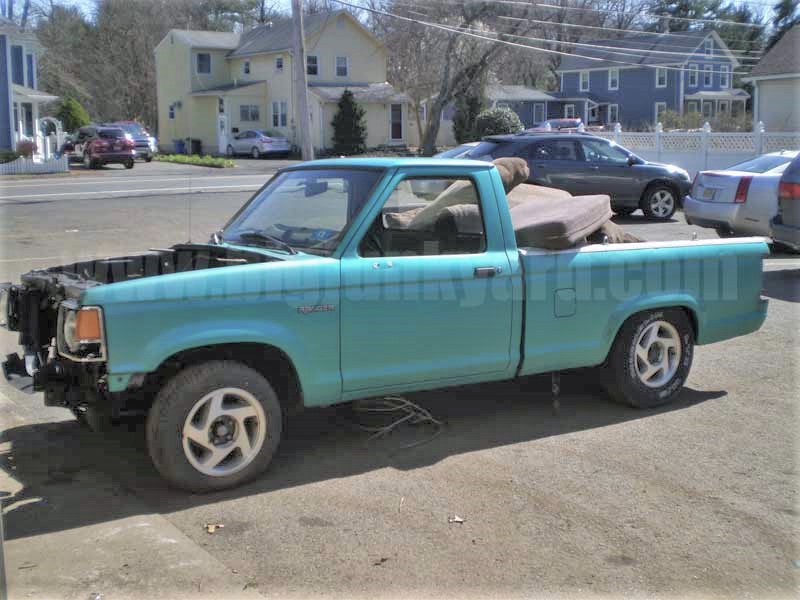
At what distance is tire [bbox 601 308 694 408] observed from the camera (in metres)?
6.24

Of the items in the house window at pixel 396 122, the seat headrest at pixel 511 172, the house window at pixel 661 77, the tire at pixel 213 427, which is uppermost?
the house window at pixel 661 77

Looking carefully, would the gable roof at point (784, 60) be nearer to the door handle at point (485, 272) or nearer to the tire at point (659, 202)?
the tire at point (659, 202)

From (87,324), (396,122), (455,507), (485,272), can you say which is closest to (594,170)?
(485,272)

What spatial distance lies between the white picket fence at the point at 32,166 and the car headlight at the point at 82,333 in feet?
105

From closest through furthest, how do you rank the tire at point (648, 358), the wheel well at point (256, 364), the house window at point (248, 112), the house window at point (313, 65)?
the wheel well at point (256, 364), the tire at point (648, 358), the house window at point (313, 65), the house window at point (248, 112)

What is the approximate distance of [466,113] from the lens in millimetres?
49750

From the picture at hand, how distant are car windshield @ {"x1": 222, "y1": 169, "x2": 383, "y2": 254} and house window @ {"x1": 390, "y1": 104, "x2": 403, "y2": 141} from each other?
48.3 m

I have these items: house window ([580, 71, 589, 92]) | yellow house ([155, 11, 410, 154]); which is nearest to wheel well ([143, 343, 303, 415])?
yellow house ([155, 11, 410, 154])

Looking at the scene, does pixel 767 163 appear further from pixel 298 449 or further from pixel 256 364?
pixel 256 364

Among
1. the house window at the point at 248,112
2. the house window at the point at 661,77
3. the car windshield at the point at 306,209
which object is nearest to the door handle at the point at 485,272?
the car windshield at the point at 306,209

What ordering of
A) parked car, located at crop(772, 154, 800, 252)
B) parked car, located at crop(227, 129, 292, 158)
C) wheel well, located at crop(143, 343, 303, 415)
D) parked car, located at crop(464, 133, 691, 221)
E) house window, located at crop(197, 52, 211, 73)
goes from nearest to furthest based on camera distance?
wheel well, located at crop(143, 343, 303, 415) < parked car, located at crop(772, 154, 800, 252) < parked car, located at crop(464, 133, 691, 221) < parked car, located at crop(227, 129, 292, 158) < house window, located at crop(197, 52, 211, 73)

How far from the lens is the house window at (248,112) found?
54.0 metres

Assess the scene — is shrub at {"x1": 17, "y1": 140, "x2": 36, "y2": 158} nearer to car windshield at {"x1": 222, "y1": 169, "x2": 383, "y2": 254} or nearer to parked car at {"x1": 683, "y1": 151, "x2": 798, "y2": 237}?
parked car at {"x1": 683, "y1": 151, "x2": 798, "y2": 237}

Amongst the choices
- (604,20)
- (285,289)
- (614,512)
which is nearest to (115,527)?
(285,289)
